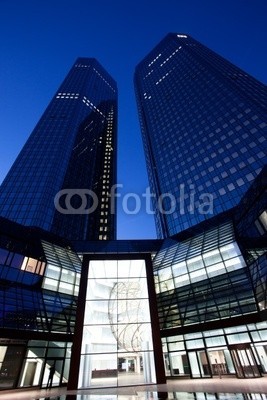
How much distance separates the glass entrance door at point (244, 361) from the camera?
16453mm

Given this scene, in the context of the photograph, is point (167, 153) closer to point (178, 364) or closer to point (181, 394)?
point (178, 364)

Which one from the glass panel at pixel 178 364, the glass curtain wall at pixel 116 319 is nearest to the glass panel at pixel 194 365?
the glass panel at pixel 178 364

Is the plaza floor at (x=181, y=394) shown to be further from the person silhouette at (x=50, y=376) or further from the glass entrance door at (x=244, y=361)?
the glass entrance door at (x=244, y=361)

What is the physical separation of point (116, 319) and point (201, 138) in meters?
70.4

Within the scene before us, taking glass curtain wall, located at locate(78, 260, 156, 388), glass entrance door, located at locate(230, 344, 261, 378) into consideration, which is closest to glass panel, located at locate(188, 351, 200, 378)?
glass entrance door, located at locate(230, 344, 261, 378)

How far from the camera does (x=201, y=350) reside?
19578mm

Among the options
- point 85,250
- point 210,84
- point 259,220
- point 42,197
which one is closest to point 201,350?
point 259,220

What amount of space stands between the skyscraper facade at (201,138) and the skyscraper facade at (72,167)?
36.1 metres

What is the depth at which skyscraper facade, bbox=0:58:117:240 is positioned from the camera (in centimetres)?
7481

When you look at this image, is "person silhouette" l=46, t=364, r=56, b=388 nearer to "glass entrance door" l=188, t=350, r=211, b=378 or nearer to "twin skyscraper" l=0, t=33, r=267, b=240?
"glass entrance door" l=188, t=350, r=211, b=378

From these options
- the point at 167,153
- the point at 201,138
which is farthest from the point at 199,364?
the point at 167,153

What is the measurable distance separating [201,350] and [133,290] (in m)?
7.77

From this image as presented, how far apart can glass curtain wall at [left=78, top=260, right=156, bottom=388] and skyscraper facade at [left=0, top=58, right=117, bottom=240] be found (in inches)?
2092

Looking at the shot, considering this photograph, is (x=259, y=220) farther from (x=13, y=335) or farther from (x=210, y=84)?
(x=210, y=84)
